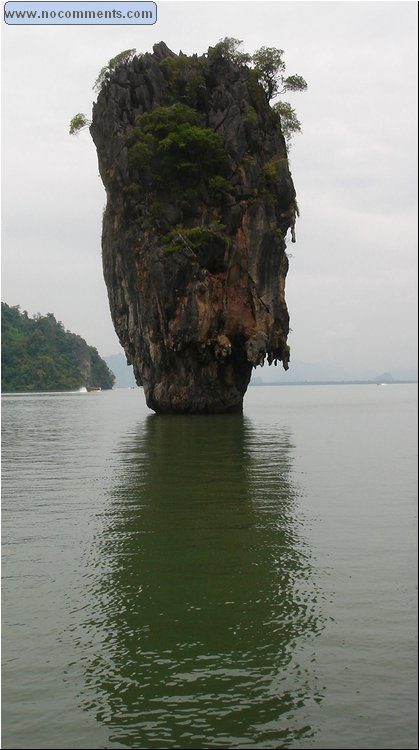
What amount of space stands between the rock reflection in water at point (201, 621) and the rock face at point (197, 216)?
832 inches

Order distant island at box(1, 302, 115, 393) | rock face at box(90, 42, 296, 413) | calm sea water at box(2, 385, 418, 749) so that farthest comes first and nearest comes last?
1. distant island at box(1, 302, 115, 393)
2. rock face at box(90, 42, 296, 413)
3. calm sea water at box(2, 385, 418, 749)

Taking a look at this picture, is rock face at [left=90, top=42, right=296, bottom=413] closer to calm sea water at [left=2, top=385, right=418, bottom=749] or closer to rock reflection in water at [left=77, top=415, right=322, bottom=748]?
calm sea water at [left=2, top=385, right=418, bottom=749]

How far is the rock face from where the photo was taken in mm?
32969

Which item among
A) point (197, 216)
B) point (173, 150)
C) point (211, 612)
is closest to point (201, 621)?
point (211, 612)

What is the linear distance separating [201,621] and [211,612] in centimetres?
25

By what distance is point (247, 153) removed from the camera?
113 ft

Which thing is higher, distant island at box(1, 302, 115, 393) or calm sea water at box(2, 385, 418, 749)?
distant island at box(1, 302, 115, 393)

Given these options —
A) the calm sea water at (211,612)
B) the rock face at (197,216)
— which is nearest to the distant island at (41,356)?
the rock face at (197,216)

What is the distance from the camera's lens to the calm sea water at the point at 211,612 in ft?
15.0

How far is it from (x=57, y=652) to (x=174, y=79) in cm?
3500

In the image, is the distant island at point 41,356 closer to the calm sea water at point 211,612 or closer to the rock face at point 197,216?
the rock face at point 197,216

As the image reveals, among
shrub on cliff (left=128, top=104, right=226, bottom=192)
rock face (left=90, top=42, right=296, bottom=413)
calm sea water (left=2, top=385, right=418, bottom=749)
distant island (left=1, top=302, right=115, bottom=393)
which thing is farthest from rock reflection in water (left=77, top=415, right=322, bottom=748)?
distant island (left=1, top=302, right=115, bottom=393)

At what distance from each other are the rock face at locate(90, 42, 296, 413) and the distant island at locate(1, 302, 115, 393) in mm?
72003

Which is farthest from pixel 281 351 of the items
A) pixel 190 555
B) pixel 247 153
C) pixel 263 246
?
pixel 190 555
